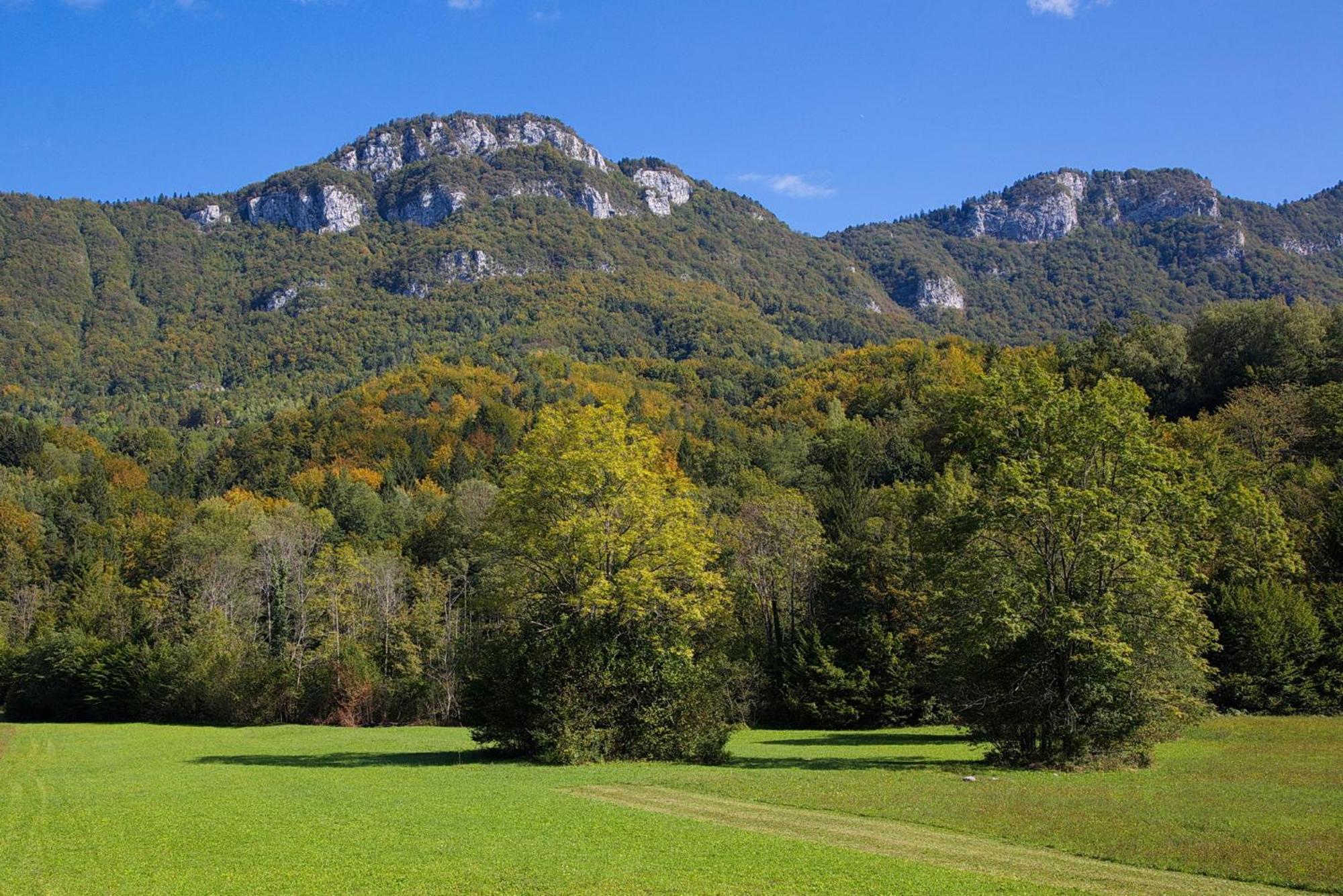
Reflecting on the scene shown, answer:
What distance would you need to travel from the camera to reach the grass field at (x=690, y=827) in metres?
14.8

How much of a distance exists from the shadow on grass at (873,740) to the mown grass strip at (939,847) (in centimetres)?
1959

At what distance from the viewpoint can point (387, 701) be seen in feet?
217

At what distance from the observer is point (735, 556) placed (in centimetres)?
6284

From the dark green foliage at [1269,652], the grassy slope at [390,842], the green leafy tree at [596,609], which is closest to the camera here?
the grassy slope at [390,842]

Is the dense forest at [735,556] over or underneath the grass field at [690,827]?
over

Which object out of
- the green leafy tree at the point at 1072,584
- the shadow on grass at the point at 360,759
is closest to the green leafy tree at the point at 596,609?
the shadow on grass at the point at 360,759

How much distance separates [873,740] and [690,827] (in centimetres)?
2745

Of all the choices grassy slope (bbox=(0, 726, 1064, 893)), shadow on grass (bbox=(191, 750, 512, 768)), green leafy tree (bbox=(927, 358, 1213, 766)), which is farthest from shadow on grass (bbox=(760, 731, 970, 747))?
grassy slope (bbox=(0, 726, 1064, 893))

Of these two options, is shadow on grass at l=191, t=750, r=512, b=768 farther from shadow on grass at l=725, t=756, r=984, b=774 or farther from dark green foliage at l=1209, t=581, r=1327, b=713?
dark green foliage at l=1209, t=581, r=1327, b=713

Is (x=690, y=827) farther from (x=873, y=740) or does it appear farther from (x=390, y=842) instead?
(x=873, y=740)

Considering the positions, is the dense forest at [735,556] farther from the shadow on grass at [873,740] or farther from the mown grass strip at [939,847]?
the mown grass strip at [939,847]

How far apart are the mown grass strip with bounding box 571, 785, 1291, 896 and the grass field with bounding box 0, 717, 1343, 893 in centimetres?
7

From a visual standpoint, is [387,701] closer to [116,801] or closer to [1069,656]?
[116,801]

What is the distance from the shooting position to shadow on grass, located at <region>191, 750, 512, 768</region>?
33.4 meters
